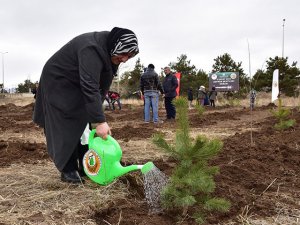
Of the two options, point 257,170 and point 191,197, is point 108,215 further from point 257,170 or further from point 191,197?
point 257,170

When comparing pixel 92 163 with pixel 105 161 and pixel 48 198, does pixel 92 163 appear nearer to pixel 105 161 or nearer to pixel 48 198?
pixel 105 161

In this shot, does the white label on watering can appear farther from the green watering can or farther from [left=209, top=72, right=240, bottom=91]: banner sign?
[left=209, top=72, right=240, bottom=91]: banner sign

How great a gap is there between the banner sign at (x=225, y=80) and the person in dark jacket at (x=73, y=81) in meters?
24.0

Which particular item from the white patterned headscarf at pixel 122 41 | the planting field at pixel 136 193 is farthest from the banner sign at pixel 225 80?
the white patterned headscarf at pixel 122 41

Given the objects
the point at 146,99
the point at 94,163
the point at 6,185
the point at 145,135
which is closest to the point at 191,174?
the point at 94,163

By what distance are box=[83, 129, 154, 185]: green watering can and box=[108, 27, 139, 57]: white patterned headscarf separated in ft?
2.14

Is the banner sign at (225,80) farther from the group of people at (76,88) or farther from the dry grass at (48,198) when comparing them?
the group of people at (76,88)

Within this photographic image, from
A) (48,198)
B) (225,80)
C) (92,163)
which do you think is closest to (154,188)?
(92,163)

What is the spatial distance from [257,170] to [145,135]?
135 inches

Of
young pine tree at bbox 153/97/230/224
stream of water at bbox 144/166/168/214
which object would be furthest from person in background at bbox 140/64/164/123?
young pine tree at bbox 153/97/230/224

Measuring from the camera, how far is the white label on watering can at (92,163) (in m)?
2.93

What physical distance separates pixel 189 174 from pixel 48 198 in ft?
3.74

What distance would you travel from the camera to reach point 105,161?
2865 mm

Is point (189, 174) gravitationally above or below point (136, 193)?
above
